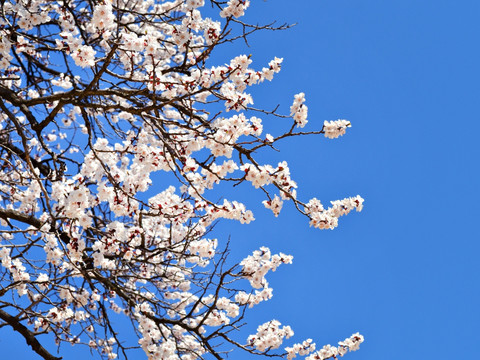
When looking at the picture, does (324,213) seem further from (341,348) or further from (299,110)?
(341,348)

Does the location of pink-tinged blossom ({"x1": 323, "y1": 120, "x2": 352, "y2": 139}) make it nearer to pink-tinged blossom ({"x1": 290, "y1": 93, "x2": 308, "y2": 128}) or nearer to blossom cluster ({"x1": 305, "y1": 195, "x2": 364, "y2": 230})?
pink-tinged blossom ({"x1": 290, "y1": 93, "x2": 308, "y2": 128})

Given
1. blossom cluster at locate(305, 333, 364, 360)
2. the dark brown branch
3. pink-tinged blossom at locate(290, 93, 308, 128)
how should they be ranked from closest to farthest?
pink-tinged blossom at locate(290, 93, 308, 128), the dark brown branch, blossom cluster at locate(305, 333, 364, 360)

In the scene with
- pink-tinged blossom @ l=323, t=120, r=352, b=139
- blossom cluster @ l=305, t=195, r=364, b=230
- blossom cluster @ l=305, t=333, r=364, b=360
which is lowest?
blossom cluster @ l=305, t=333, r=364, b=360

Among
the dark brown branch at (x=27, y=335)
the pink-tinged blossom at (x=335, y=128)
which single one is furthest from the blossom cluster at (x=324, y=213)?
the dark brown branch at (x=27, y=335)

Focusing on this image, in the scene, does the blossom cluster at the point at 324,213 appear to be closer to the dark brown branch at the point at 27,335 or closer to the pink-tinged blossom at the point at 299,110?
the pink-tinged blossom at the point at 299,110

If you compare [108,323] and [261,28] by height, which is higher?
[261,28]

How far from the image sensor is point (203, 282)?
18.9 feet

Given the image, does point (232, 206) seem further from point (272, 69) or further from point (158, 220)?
point (158, 220)

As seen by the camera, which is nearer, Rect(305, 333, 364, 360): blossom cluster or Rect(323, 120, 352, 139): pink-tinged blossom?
Rect(323, 120, 352, 139): pink-tinged blossom

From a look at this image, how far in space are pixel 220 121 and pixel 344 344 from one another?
3702 millimetres

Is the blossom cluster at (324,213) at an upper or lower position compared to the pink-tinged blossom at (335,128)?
lower

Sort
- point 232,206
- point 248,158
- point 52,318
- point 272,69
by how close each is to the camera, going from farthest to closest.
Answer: point 52,318 → point 232,206 → point 272,69 → point 248,158

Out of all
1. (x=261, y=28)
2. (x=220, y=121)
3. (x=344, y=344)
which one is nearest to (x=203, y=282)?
(x=344, y=344)

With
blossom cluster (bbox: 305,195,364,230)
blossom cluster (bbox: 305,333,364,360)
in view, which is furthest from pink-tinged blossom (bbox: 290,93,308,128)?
blossom cluster (bbox: 305,333,364,360)
